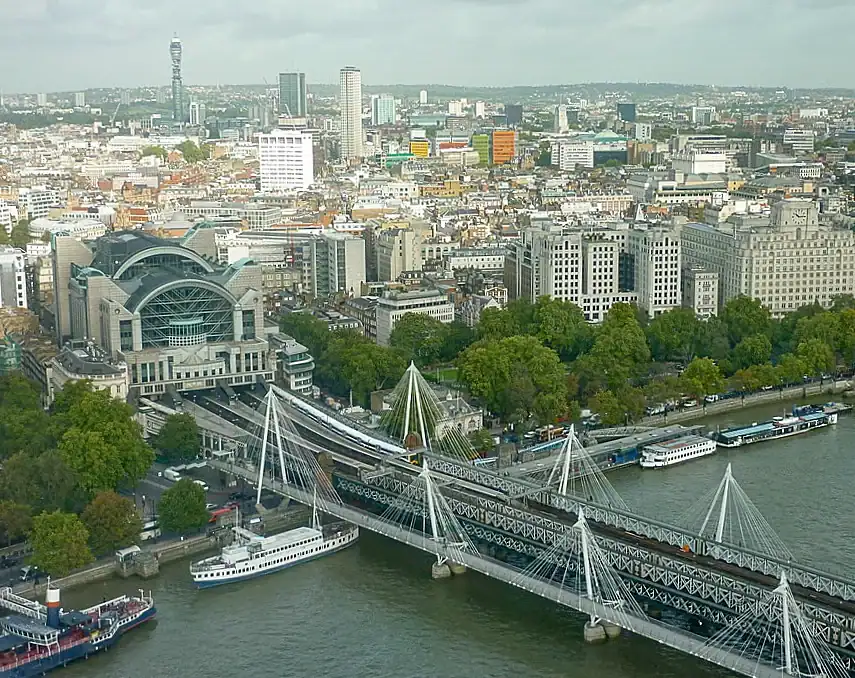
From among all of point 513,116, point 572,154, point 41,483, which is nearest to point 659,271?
point 41,483

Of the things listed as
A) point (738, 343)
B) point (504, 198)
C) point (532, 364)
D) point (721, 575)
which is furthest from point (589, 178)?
point (721, 575)

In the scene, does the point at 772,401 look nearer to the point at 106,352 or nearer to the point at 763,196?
the point at 106,352

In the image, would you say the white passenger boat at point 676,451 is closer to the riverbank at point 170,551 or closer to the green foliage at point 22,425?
the riverbank at point 170,551

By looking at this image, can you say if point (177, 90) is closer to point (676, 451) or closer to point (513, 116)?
point (513, 116)

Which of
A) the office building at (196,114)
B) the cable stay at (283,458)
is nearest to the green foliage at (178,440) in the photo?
the cable stay at (283,458)

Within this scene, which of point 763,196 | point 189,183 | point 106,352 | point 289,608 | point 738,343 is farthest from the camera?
point 189,183

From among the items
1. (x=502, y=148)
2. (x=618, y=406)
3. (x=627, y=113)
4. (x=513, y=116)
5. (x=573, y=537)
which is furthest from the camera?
(x=627, y=113)

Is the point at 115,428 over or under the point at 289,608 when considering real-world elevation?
over
